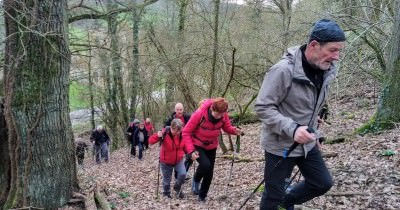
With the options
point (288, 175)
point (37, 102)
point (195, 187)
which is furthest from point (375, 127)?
point (37, 102)

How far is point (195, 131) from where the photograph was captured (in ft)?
22.3

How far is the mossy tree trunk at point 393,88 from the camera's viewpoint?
762 cm

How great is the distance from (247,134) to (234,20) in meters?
5.00

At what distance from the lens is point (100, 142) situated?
54.9ft

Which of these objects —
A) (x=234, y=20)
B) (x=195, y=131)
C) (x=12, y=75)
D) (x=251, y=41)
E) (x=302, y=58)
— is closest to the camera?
(x=302, y=58)

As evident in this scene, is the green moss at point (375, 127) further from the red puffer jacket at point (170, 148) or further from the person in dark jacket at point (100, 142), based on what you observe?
the person in dark jacket at point (100, 142)

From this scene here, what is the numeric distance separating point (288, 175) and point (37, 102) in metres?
3.80

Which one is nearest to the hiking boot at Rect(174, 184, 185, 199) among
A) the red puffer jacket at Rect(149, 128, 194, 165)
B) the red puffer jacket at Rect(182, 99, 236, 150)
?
the red puffer jacket at Rect(149, 128, 194, 165)

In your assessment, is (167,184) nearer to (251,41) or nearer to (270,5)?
(251,41)

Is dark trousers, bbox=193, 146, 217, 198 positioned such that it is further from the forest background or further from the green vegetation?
the green vegetation

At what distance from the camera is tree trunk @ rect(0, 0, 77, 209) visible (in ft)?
18.6

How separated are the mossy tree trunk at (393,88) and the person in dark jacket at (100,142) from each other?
11598 millimetres

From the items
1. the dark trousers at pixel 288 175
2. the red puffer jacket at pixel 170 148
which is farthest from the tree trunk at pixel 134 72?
the dark trousers at pixel 288 175

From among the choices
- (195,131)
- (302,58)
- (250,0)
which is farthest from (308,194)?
(250,0)
